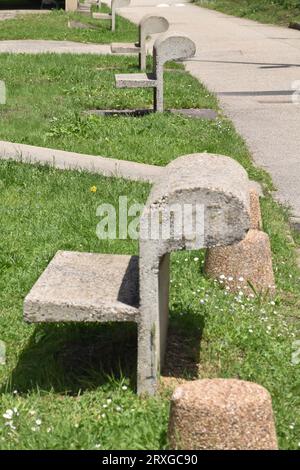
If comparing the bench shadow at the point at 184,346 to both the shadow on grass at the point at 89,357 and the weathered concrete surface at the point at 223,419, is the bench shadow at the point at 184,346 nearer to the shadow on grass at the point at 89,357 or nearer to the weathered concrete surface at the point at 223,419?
the shadow on grass at the point at 89,357

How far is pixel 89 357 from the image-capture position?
15.0 ft

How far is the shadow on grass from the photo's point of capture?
14.3ft

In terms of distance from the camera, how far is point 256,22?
27453 millimetres

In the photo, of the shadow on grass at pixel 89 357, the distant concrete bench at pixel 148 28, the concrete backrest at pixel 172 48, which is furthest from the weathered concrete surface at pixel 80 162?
the distant concrete bench at pixel 148 28

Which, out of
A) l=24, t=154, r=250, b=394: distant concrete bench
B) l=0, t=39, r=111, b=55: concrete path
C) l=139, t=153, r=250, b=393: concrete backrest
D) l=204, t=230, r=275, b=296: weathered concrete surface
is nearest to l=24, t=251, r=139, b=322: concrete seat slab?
l=24, t=154, r=250, b=394: distant concrete bench

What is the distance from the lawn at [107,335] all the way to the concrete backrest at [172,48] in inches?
54.2

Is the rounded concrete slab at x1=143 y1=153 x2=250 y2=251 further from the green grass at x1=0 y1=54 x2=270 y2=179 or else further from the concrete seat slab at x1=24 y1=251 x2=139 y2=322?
the green grass at x1=0 y1=54 x2=270 y2=179

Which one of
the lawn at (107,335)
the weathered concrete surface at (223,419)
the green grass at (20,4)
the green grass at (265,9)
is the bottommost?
the green grass at (20,4)

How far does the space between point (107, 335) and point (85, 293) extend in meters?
0.53

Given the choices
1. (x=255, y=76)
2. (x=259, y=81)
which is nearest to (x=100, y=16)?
(x=255, y=76)

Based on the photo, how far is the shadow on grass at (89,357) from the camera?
434 cm

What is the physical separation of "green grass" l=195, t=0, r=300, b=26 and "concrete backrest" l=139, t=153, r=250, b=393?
22676 mm

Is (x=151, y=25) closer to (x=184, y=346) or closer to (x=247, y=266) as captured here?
(x=247, y=266)
